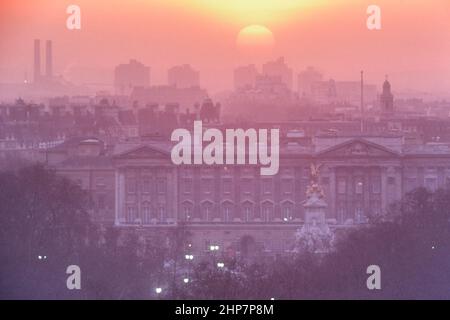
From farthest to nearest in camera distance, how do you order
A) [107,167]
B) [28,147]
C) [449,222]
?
[107,167] < [28,147] < [449,222]

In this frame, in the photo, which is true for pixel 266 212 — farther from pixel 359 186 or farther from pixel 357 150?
pixel 357 150

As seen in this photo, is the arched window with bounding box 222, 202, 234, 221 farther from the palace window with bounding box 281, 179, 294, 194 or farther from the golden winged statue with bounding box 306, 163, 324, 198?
the golden winged statue with bounding box 306, 163, 324, 198

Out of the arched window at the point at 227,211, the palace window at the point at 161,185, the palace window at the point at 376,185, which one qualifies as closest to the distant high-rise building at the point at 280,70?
the arched window at the point at 227,211

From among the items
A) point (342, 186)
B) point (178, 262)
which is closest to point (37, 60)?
point (178, 262)

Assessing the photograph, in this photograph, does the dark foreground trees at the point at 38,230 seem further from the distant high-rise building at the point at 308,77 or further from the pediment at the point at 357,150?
the pediment at the point at 357,150

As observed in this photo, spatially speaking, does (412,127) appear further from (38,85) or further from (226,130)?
(38,85)
